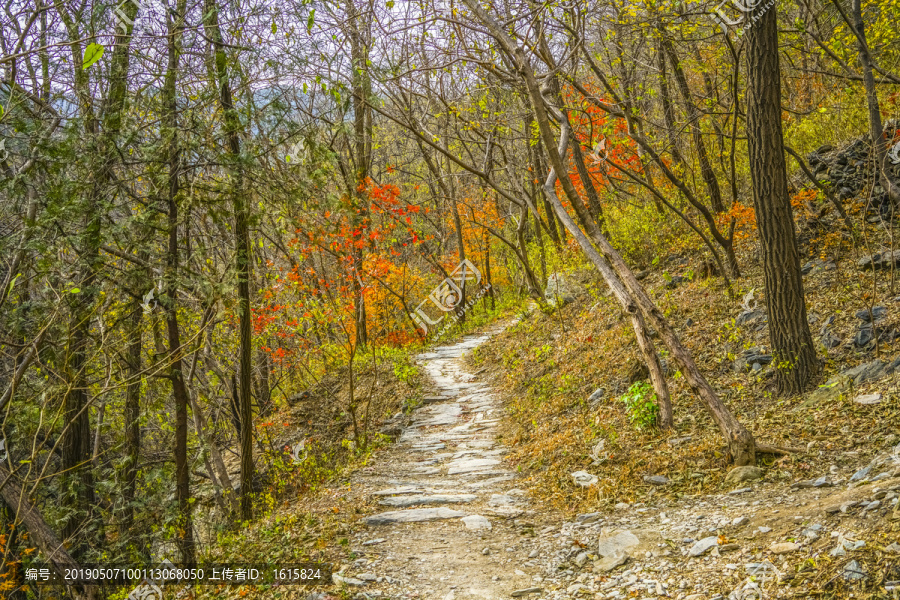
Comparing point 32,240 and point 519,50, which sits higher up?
point 519,50

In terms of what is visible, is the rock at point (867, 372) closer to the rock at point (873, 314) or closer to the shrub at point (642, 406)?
the rock at point (873, 314)

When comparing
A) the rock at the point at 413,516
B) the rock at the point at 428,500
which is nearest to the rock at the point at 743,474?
the rock at the point at 413,516

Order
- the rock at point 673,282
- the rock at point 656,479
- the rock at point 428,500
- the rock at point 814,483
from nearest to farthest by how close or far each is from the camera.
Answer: the rock at point 814,483 → the rock at point 656,479 → the rock at point 428,500 → the rock at point 673,282

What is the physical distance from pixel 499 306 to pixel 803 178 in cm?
1128

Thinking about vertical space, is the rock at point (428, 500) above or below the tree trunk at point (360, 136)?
below

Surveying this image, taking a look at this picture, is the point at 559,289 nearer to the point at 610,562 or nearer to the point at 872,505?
the point at 610,562

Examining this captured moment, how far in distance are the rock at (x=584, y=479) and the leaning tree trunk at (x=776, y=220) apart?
2.32m

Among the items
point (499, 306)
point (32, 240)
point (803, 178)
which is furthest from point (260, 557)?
point (499, 306)

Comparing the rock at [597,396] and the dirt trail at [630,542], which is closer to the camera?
the dirt trail at [630,542]

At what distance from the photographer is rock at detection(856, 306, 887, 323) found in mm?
6157

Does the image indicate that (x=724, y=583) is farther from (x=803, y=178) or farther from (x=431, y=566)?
(x=803, y=178)

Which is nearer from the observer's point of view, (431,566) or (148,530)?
(431,566)

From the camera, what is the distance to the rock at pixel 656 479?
5109 millimetres

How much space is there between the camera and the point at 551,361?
1021 centimetres
